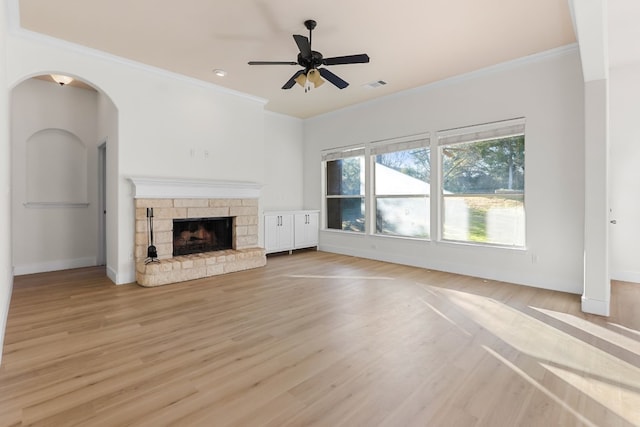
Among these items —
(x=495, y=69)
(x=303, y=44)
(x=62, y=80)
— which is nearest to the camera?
(x=303, y=44)

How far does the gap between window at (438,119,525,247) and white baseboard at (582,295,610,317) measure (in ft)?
4.04

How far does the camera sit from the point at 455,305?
3465 millimetres

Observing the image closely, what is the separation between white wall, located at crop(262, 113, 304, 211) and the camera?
6832 mm

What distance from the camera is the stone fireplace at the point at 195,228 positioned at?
4418 millimetres

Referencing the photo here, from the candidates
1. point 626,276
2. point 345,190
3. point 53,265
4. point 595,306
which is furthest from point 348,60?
point 53,265

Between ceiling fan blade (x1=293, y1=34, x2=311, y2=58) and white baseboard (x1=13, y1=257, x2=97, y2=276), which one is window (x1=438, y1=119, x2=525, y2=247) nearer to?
ceiling fan blade (x1=293, y1=34, x2=311, y2=58)

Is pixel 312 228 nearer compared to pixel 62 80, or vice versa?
pixel 62 80

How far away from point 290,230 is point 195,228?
6.73 feet

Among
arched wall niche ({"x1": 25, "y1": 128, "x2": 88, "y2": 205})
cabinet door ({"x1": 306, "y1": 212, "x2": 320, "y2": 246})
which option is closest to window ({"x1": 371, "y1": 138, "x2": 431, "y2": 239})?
cabinet door ({"x1": 306, "y1": 212, "x2": 320, "y2": 246})

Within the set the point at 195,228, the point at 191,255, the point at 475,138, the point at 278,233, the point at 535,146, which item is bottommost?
the point at 191,255

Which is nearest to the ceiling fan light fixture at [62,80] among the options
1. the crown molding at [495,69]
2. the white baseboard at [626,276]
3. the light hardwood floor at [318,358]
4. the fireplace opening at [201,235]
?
the fireplace opening at [201,235]

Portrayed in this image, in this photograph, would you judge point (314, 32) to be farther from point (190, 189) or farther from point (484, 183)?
point (484, 183)

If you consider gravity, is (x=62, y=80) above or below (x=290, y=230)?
above

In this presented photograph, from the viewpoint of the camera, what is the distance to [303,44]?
307cm
